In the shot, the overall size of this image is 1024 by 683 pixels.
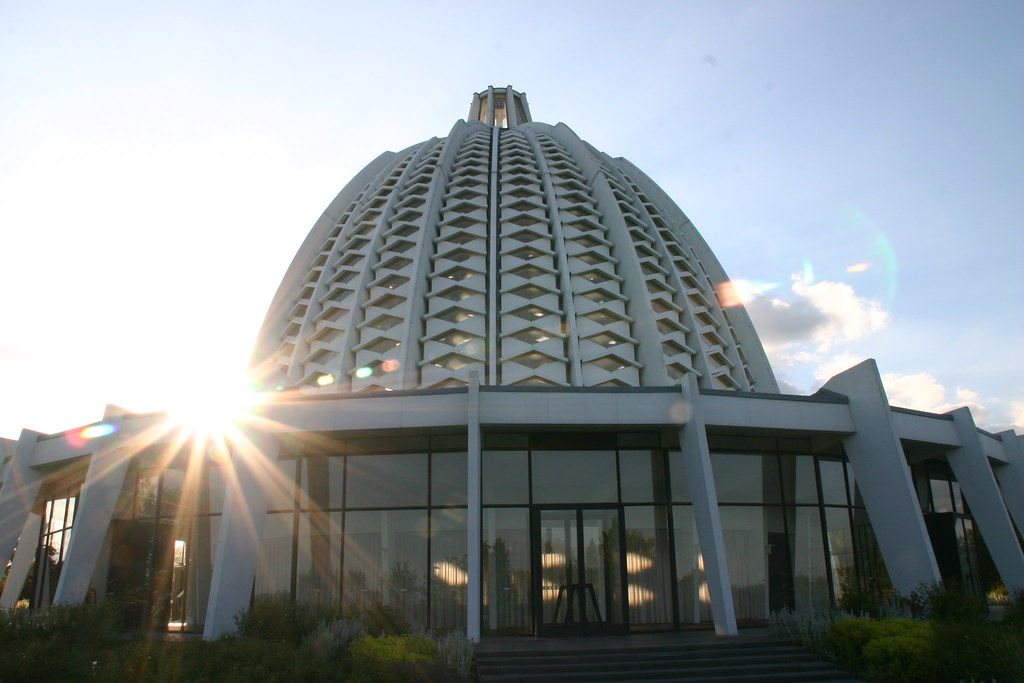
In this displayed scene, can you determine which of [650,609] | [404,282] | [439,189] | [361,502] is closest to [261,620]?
[361,502]

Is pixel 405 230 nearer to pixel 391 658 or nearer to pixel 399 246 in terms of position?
pixel 399 246

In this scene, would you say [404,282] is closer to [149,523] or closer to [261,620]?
[149,523]

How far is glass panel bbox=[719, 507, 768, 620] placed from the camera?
1731 cm

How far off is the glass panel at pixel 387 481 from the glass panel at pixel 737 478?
7077 mm

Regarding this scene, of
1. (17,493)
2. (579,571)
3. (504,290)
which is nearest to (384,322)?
(504,290)

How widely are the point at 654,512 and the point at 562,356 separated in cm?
700

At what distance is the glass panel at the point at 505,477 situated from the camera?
16906 mm

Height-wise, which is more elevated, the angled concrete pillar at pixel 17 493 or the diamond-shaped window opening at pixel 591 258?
the diamond-shaped window opening at pixel 591 258

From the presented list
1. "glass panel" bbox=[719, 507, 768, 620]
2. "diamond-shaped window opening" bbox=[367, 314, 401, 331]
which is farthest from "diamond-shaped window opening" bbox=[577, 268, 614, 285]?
"glass panel" bbox=[719, 507, 768, 620]

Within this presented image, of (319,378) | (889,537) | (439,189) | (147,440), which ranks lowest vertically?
(889,537)

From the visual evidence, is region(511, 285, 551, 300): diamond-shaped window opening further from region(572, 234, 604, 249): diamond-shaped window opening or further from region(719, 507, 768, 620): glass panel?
region(719, 507, 768, 620): glass panel

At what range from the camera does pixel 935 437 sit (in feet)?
61.0

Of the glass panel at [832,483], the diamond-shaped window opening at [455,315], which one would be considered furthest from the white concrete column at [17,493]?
the glass panel at [832,483]

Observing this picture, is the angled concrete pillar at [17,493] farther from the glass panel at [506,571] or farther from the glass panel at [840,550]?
the glass panel at [840,550]
